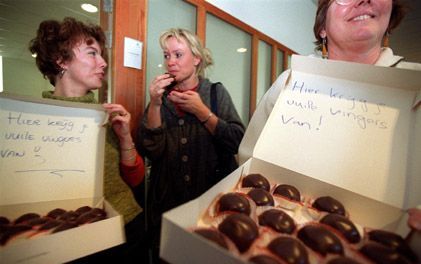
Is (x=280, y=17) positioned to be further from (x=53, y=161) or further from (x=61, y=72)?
(x=53, y=161)

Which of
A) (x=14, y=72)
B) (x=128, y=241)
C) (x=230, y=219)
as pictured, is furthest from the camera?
(x=14, y=72)

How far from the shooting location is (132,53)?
3.33 feet

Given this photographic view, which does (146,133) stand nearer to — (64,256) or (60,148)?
(60,148)

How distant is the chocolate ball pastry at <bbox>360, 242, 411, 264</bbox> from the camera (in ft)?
0.94

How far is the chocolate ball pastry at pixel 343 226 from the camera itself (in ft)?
1.12

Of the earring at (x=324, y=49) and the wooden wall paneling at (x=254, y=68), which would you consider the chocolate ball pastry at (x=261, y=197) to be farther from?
the wooden wall paneling at (x=254, y=68)

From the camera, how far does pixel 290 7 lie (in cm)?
239

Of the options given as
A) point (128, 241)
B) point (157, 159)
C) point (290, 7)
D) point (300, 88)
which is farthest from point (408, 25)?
point (128, 241)

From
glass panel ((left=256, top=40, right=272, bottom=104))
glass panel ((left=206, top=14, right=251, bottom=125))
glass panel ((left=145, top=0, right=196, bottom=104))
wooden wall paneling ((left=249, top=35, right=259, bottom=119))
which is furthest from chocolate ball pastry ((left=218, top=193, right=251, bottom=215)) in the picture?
glass panel ((left=256, top=40, right=272, bottom=104))

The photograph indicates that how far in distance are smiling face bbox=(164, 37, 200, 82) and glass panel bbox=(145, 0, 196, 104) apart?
0.27 metres

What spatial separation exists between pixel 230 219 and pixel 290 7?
2.67 metres

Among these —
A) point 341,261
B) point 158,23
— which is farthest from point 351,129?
point 158,23

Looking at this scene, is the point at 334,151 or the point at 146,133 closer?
the point at 334,151

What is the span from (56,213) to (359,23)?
0.81 m
